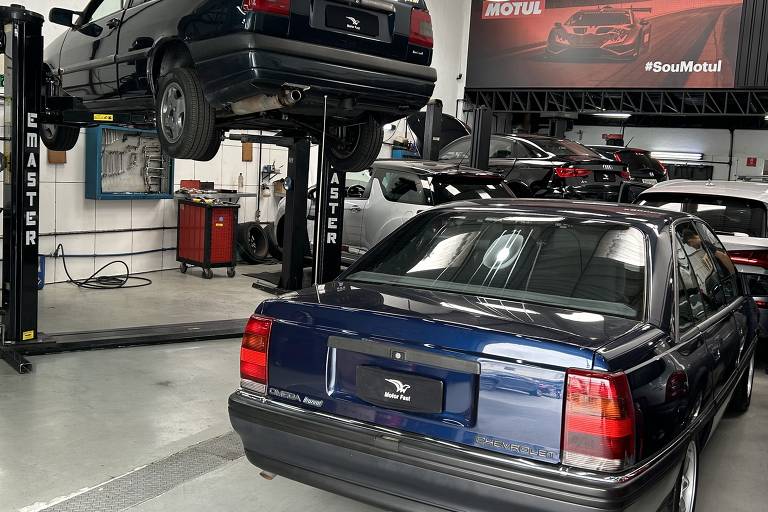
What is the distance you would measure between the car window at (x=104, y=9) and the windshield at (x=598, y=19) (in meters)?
11.2

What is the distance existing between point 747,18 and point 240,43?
1203cm

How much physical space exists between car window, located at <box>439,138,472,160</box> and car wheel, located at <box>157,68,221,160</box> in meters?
6.28

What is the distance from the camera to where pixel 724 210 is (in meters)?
5.59

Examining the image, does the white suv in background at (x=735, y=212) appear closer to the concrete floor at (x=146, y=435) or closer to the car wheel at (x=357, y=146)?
the concrete floor at (x=146, y=435)

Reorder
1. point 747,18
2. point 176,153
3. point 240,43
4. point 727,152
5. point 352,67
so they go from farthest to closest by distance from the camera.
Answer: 1. point 727,152
2. point 747,18
3. point 176,153
4. point 352,67
5. point 240,43

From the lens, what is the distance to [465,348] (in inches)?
81.1

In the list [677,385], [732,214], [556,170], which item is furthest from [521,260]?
[556,170]

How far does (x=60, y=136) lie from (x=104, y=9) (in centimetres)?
166

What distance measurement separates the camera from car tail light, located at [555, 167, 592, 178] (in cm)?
932

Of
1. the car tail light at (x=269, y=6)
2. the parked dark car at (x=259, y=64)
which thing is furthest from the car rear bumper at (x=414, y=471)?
the car tail light at (x=269, y=6)

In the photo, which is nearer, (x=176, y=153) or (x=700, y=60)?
(x=176, y=153)

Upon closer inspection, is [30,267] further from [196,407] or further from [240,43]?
[240,43]

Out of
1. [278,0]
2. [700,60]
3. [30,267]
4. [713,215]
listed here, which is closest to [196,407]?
[30,267]

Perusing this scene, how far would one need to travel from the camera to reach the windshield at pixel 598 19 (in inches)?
553
